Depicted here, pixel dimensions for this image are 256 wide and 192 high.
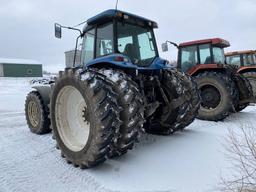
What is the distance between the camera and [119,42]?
14.3 ft

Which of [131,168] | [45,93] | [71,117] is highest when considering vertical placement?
[45,93]

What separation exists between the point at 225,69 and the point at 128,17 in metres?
4.03

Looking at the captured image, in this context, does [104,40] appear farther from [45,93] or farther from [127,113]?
[45,93]

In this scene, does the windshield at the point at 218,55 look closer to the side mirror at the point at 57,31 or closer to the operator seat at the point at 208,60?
the operator seat at the point at 208,60

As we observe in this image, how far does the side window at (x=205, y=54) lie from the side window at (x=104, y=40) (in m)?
4.48

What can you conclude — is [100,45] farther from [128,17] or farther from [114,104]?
[114,104]

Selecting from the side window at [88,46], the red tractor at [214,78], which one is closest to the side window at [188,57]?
the red tractor at [214,78]

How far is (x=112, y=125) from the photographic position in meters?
3.26

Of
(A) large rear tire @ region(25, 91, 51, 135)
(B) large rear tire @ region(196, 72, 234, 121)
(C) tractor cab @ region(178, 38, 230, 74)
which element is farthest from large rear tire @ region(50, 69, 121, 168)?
(C) tractor cab @ region(178, 38, 230, 74)

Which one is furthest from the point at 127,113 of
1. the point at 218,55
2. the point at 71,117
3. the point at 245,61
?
the point at 245,61

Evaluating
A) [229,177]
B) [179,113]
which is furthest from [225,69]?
[229,177]

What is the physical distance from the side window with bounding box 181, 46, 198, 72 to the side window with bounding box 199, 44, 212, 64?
0.19 meters

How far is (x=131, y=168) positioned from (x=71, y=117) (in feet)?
4.25

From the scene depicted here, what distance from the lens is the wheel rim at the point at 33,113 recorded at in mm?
5645
